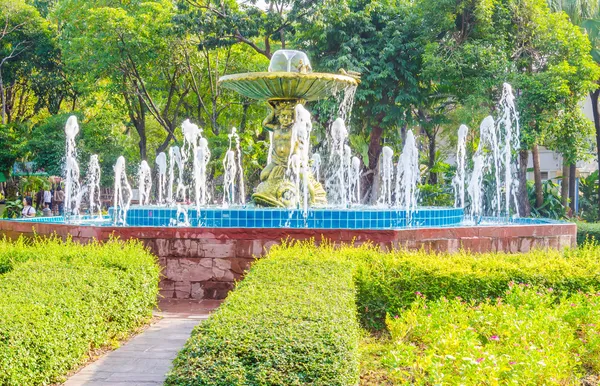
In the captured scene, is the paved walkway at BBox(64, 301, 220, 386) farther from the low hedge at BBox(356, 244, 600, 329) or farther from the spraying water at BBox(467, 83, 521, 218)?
the spraying water at BBox(467, 83, 521, 218)

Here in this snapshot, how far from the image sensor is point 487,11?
19.3 meters

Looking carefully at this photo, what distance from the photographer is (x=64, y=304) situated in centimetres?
554

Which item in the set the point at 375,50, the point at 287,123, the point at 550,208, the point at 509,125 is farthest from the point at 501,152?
the point at 287,123

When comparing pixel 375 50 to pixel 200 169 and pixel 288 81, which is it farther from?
pixel 288 81

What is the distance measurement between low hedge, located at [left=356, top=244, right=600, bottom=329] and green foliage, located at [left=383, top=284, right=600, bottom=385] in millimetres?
164

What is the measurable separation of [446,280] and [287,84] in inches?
238

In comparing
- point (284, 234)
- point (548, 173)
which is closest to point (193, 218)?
point (284, 234)

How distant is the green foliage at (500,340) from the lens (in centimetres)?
412

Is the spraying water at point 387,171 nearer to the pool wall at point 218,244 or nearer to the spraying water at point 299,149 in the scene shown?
the spraying water at point 299,149

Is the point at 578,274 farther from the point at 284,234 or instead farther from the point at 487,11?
the point at 487,11

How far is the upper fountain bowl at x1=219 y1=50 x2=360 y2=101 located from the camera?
11.6 meters

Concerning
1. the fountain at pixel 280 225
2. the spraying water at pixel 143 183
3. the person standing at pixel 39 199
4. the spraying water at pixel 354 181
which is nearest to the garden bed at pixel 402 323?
the fountain at pixel 280 225

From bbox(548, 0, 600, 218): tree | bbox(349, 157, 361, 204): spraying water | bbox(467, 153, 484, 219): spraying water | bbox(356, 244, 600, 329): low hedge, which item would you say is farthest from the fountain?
bbox(548, 0, 600, 218): tree

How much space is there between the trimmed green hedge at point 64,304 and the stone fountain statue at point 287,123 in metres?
4.65
